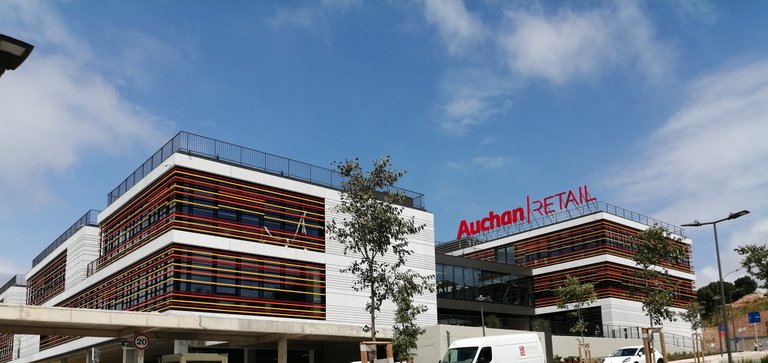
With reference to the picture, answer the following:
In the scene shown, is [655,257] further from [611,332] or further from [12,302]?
[12,302]

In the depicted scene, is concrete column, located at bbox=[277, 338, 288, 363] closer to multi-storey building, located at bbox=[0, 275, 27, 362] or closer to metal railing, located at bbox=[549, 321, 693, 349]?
metal railing, located at bbox=[549, 321, 693, 349]

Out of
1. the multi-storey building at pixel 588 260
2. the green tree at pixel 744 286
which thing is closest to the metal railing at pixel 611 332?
the multi-storey building at pixel 588 260

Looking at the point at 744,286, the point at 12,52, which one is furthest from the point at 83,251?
the point at 744,286

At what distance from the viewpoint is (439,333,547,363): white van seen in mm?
28922

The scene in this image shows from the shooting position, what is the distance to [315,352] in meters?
46.4

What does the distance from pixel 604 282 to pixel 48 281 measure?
4733cm

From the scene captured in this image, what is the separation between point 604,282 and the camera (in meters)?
63.0

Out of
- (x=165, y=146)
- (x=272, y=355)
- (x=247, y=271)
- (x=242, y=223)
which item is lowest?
(x=272, y=355)

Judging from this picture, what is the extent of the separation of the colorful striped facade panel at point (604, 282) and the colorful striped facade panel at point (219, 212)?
27677 millimetres

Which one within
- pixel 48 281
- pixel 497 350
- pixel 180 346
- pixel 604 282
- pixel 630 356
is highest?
pixel 48 281

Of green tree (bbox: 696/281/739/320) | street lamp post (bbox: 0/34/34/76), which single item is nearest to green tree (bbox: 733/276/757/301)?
green tree (bbox: 696/281/739/320)

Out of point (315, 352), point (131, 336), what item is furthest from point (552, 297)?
point (131, 336)

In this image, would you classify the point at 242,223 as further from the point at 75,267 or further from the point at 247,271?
the point at 75,267

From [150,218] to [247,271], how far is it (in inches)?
254
